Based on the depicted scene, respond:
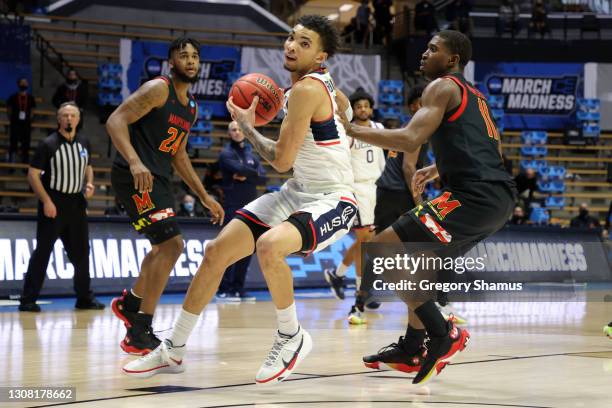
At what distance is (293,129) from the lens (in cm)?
509

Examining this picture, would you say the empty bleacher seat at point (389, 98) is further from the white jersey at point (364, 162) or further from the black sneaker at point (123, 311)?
the black sneaker at point (123, 311)

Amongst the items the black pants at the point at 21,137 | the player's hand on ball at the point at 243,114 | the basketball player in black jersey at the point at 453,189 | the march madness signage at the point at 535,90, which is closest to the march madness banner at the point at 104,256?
the player's hand on ball at the point at 243,114

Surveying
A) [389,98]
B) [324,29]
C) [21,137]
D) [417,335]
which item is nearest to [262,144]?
[324,29]

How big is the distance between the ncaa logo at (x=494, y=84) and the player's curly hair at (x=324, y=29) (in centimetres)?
1992

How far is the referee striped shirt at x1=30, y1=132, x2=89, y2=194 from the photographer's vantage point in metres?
9.80

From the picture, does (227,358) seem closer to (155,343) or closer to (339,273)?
(155,343)

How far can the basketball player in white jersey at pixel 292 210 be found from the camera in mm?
5098

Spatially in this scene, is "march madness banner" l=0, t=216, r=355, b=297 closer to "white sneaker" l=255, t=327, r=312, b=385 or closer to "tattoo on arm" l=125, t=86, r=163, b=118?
"tattoo on arm" l=125, t=86, r=163, b=118

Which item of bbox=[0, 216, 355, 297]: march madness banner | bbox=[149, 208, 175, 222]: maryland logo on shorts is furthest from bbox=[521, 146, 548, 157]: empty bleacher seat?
bbox=[149, 208, 175, 222]: maryland logo on shorts

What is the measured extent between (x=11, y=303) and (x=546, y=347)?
604 cm

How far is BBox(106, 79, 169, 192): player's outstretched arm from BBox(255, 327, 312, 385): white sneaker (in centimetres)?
157

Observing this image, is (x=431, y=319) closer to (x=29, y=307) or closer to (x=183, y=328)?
(x=183, y=328)

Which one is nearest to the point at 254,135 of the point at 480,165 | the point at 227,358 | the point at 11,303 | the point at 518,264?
the point at 480,165

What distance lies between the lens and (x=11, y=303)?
34.2 feet
